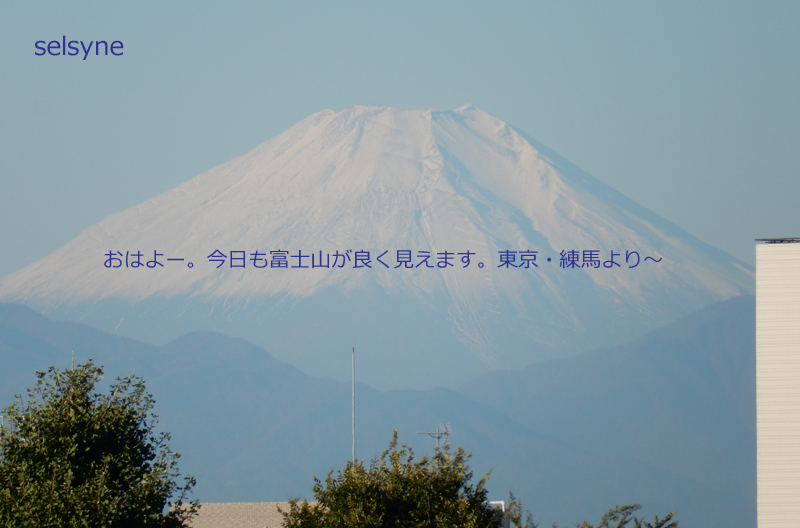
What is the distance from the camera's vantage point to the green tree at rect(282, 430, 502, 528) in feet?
79.8

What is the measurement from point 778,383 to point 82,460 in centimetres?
2378

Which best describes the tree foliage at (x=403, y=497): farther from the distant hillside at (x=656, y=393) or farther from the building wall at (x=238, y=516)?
the distant hillside at (x=656, y=393)

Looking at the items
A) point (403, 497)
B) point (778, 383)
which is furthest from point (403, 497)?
→ point (778, 383)

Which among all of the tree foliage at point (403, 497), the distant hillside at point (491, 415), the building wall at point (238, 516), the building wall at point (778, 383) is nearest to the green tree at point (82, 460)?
the tree foliage at point (403, 497)

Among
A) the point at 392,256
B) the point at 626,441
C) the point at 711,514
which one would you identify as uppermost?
the point at 392,256

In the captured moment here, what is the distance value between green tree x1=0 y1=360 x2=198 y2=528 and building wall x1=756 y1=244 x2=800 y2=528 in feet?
68.1

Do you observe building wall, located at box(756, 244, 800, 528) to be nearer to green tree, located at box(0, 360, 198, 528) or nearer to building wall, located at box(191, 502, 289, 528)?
building wall, located at box(191, 502, 289, 528)

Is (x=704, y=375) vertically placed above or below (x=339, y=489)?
above

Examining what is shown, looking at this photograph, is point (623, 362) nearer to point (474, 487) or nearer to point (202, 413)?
point (202, 413)

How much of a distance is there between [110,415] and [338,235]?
145470mm

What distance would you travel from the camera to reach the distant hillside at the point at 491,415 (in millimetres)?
142000

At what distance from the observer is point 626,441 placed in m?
154

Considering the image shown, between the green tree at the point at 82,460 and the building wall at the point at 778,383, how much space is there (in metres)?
20.8

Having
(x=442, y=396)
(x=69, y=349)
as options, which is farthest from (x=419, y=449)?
(x=69, y=349)
